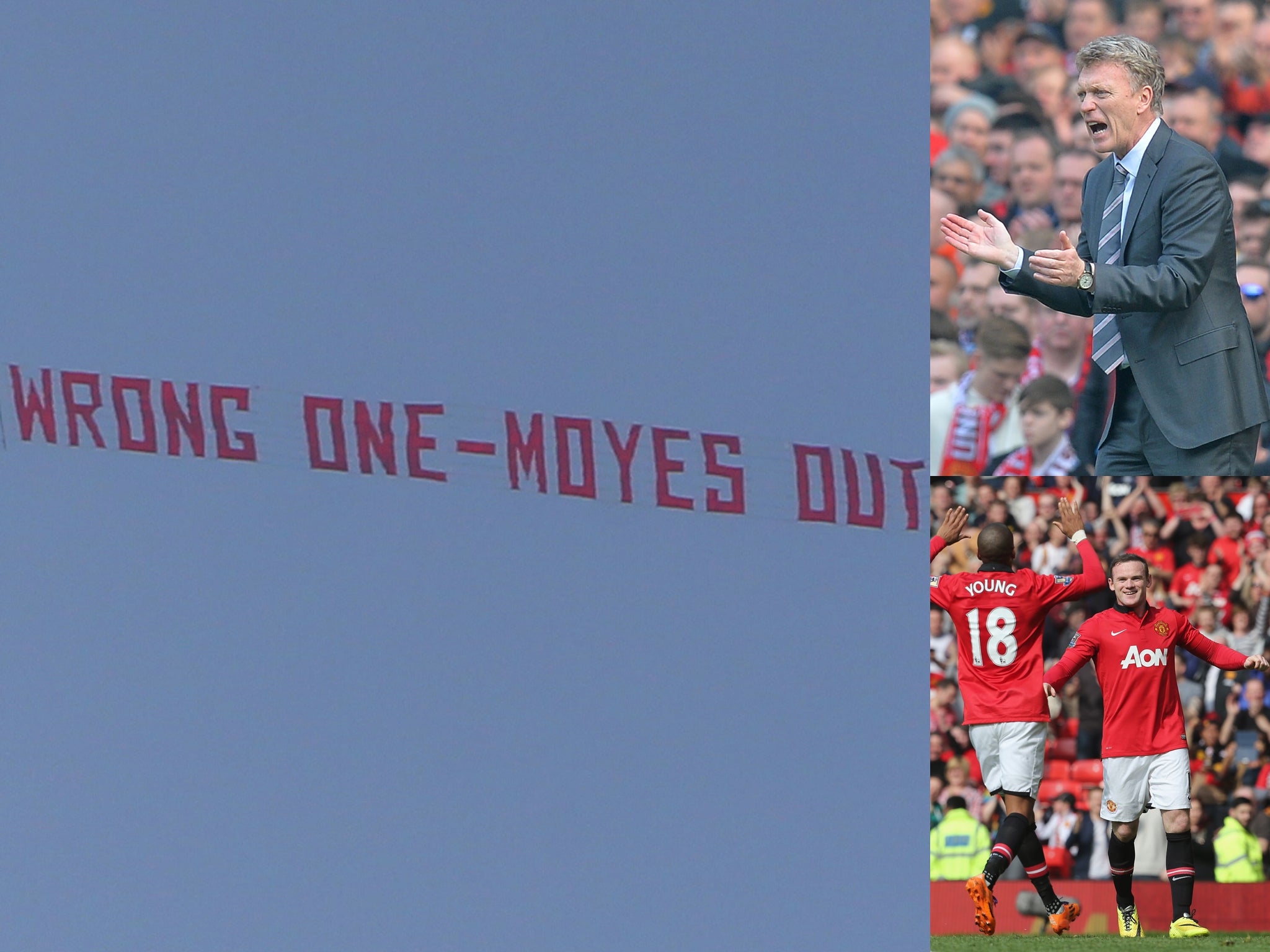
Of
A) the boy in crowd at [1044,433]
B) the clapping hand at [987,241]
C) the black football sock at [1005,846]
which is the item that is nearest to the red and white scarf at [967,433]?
the boy in crowd at [1044,433]

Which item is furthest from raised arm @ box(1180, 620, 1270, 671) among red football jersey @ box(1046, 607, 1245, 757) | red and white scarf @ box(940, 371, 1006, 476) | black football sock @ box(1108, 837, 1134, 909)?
red and white scarf @ box(940, 371, 1006, 476)

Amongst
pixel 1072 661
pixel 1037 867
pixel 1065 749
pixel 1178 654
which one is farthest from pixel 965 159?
pixel 1037 867

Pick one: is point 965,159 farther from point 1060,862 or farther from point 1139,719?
point 1139,719

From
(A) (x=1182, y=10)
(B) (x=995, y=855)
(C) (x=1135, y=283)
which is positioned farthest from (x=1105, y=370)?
(A) (x=1182, y=10)

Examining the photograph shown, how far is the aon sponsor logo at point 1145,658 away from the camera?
17.4 ft

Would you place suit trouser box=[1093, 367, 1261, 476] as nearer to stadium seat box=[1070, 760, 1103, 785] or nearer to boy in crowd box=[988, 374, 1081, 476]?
stadium seat box=[1070, 760, 1103, 785]

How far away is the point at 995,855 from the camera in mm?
5016

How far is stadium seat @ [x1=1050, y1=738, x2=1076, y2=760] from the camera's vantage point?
298 inches

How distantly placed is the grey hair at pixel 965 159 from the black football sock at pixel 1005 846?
5.86 meters

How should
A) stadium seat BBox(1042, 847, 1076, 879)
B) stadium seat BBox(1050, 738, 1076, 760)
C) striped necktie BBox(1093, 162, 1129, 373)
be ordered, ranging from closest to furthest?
striped necktie BBox(1093, 162, 1129, 373) → stadium seat BBox(1042, 847, 1076, 879) → stadium seat BBox(1050, 738, 1076, 760)

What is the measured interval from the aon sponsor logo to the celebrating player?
1.10 feet

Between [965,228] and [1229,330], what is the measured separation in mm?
494

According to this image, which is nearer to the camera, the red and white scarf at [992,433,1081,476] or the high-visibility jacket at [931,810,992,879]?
the high-visibility jacket at [931,810,992,879]

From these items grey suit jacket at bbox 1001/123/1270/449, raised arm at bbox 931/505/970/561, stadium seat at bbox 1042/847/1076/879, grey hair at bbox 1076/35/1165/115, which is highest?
grey hair at bbox 1076/35/1165/115
